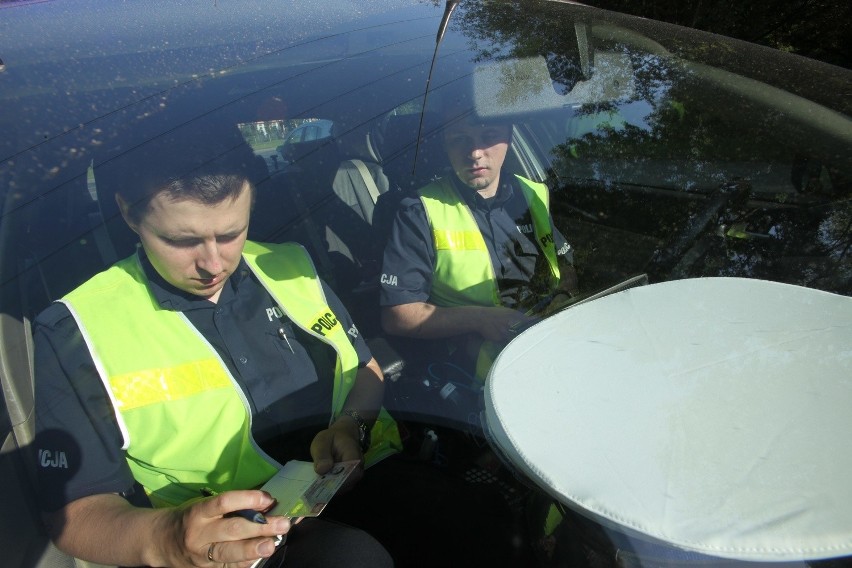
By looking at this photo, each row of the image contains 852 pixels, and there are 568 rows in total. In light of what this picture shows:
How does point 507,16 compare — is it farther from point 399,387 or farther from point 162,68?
point 399,387

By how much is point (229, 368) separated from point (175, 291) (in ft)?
0.65

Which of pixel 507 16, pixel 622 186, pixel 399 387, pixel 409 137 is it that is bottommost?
pixel 399 387

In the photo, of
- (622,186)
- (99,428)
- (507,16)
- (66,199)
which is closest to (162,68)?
(66,199)

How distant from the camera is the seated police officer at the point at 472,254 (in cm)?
139

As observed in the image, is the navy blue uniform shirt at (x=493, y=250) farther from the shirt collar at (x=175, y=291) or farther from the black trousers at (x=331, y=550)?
the black trousers at (x=331, y=550)

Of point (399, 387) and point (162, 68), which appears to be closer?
point (399, 387)

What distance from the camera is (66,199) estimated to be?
1.16 m

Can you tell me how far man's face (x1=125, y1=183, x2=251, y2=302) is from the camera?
1158mm

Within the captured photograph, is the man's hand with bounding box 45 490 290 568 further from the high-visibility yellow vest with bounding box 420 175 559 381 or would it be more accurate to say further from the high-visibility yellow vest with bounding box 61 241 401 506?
the high-visibility yellow vest with bounding box 420 175 559 381

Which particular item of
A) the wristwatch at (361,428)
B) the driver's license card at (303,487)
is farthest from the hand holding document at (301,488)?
the wristwatch at (361,428)

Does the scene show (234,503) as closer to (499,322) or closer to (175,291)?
(175,291)

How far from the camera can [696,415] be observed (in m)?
0.97

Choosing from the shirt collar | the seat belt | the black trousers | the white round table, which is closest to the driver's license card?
the black trousers

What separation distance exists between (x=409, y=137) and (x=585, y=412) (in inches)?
34.8
